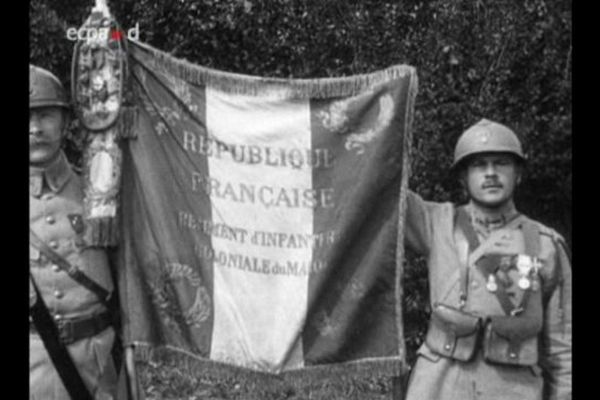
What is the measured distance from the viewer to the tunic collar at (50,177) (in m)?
5.78

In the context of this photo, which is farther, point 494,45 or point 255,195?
point 494,45

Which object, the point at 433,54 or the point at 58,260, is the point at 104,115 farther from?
the point at 433,54

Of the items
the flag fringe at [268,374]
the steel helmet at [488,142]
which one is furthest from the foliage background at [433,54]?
the flag fringe at [268,374]

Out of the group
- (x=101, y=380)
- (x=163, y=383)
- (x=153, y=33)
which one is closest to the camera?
(x=101, y=380)

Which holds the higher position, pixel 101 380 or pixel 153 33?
pixel 153 33

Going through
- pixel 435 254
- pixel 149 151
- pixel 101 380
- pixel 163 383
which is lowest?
pixel 163 383

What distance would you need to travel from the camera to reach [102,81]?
19.2ft

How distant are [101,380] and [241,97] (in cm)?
150

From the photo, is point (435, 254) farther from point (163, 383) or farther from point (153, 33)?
point (163, 383)

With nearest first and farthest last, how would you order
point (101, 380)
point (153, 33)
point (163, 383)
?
point (101, 380), point (153, 33), point (163, 383)

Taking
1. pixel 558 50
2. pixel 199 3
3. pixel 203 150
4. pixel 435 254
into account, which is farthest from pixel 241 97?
pixel 558 50

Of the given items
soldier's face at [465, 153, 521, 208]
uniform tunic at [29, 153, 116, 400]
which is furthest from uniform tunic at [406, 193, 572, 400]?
uniform tunic at [29, 153, 116, 400]

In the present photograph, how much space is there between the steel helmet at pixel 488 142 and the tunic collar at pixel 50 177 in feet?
6.33

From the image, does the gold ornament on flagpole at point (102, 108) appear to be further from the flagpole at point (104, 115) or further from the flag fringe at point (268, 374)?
the flag fringe at point (268, 374)
